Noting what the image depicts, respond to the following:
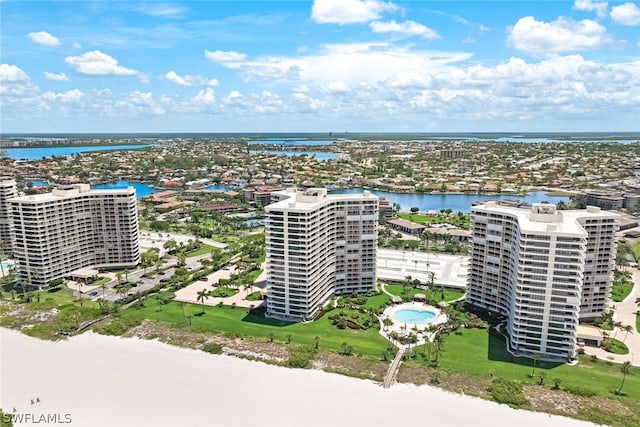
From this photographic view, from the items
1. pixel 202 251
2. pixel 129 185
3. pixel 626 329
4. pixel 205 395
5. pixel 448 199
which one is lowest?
pixel 205 395

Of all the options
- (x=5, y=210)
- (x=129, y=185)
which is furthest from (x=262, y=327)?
(x=129, y=185)

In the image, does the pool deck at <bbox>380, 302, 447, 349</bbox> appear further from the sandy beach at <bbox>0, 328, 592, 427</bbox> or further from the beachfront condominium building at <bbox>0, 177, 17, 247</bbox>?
the beachfront condominium building at <bbox>0, 177, 17, 247</bbox>

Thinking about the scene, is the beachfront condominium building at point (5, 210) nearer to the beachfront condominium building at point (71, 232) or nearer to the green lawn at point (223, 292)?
the beachfront condominium building at point (71, 232)

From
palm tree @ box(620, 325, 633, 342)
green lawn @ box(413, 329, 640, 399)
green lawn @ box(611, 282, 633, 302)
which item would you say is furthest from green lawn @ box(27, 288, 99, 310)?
green lawn @ box(611, 282, 633, 302)

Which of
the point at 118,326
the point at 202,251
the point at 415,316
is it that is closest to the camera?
the point at 118,326

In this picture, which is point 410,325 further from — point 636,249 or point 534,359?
point 636,249

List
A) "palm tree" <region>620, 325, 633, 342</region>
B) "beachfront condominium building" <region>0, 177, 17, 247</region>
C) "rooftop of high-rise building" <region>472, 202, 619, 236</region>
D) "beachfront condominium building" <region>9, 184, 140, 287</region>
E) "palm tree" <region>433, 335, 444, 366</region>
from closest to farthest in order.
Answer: "rooftop of high-rise building" <region>472, 202, 619, 236</region> < "palm tree" <region>433, 335, 444, 366</region> < "palm tree" <region>620, 325, 633, 342</region> < "beachfront condominium building" <region>9, 184, 140, 287</region> < "beachfront condominium building" <region>0, 177, 17, 247</region>
